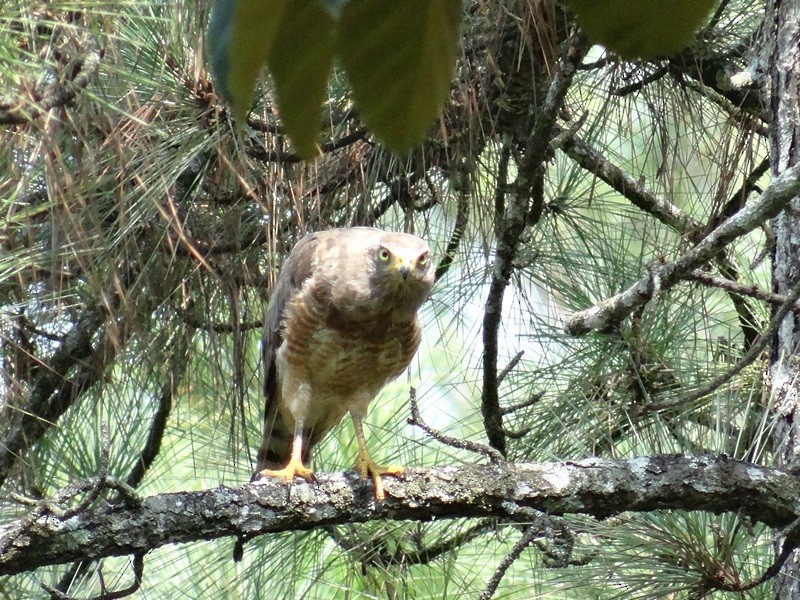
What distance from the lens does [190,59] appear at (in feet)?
8.61

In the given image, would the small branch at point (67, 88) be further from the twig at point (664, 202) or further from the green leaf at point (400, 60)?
the green leaf at point (400, 60)

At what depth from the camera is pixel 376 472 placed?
251 cm

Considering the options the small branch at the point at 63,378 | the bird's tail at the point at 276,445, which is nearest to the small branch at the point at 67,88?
the small branch at the point at 63,378

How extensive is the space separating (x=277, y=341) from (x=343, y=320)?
27 cm

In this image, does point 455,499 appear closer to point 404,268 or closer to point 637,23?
point 404,268

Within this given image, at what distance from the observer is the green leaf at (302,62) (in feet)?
1.61

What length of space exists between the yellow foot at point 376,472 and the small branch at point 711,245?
0.69 meters

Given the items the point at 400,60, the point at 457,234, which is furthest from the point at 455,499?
the point at 400,60

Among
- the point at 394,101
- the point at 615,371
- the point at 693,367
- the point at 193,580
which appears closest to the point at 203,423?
the point at 193,580

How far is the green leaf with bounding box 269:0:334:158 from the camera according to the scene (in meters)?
0.49

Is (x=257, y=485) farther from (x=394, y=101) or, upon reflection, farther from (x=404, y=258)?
(x=394, y=101)

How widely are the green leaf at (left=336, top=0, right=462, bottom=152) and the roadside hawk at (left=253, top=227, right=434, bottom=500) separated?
227 cm

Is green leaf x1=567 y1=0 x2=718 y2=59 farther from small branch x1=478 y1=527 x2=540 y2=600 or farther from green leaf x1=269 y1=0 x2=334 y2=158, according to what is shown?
small branch x1=478 y1=527 x2=540 y2=600

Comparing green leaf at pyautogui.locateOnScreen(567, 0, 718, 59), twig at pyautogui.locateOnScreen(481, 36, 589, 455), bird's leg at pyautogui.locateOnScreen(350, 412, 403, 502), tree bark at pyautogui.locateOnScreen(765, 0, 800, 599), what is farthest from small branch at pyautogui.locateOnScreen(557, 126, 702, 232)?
green leaf at pyautogui.locateOnScreen(567, 0, 718, 59)
